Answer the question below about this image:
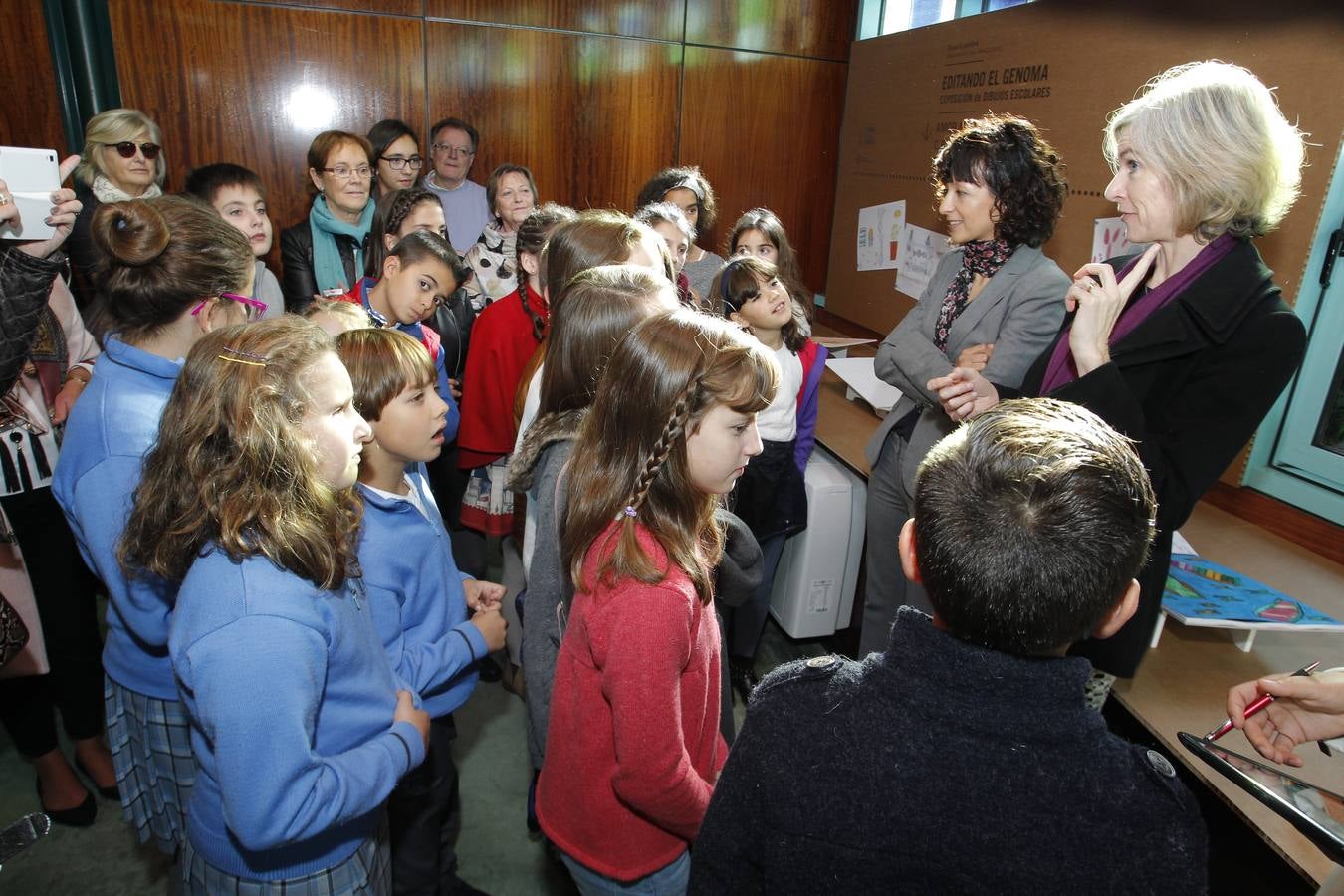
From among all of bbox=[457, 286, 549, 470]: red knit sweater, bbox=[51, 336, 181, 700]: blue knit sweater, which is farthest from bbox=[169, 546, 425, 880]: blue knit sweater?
bbox=[457, 286, 549, 470]: red knit sweater

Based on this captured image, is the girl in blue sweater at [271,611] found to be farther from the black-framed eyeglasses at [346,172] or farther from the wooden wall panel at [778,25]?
the wooden wall panel at [778,25]

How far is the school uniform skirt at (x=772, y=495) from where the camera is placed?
2109 millimetres

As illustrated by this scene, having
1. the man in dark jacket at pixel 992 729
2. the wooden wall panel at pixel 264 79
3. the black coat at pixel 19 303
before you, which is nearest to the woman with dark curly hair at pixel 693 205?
the wooden wall panel at pixel 264 79

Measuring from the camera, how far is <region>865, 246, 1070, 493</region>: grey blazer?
165 cm

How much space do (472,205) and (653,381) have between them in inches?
108

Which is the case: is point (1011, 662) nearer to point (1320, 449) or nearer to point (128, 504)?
point (128, 504)

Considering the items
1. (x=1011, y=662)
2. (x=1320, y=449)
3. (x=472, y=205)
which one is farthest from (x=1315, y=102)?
(x=472, y=205)

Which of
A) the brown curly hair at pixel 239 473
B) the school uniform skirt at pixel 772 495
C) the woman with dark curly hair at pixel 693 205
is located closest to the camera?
the brown curly hair at pixel 239 473

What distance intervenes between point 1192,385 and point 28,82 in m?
3.94

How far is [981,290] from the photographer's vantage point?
5.68 ft

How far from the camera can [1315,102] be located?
64.6 inches

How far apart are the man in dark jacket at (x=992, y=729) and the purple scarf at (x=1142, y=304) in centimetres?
73

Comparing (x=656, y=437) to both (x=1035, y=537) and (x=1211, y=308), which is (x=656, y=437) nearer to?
(x=1035, y=537)

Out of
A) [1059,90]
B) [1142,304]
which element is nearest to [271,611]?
[1142,304]
